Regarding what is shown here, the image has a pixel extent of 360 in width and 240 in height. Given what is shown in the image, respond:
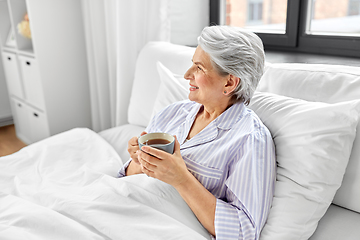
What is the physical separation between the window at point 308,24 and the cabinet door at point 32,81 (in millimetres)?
1512

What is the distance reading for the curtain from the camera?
206cm

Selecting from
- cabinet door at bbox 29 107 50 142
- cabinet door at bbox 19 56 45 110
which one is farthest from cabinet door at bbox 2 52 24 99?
cabinet door at bbox 29 107 50 142

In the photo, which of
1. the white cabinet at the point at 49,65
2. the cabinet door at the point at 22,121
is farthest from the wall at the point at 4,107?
the white cabinet at the point at 49,65

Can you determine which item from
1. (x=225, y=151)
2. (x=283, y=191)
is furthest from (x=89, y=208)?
(x=283, y=191)

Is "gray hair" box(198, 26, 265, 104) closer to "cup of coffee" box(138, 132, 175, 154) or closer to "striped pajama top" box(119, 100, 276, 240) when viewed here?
"striped pajama top" box(119, 100, 276, 240)

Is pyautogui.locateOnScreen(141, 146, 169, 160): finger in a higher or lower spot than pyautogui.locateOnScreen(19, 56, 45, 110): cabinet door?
higher

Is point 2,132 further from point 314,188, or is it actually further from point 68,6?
point 314,188

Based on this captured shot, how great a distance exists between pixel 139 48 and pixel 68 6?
0.61 meters

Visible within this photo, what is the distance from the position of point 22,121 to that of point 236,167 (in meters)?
2.37

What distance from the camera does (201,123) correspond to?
119 centimetres

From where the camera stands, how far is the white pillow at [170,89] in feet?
4.74

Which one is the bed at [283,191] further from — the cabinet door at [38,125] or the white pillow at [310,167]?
the cabinet door at [38,125]

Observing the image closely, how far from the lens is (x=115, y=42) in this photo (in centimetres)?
225

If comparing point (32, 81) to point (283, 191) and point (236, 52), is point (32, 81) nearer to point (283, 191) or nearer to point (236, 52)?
point (236, 52)
